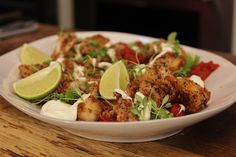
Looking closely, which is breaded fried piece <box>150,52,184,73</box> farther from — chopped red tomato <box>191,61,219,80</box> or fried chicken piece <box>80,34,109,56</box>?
fried chicken piece <box>80,34,109,56</box>

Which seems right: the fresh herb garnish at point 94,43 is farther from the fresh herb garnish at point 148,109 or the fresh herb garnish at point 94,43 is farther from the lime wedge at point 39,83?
the fresh herb garnish at point 148,109

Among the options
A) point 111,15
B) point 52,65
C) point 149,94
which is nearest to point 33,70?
point 52,65

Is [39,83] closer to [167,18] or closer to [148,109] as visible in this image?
[148,109]

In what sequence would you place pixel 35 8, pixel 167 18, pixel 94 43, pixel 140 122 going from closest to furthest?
pixel 140 122
pixel 94 43
pixel 167 18
pixel 35 8

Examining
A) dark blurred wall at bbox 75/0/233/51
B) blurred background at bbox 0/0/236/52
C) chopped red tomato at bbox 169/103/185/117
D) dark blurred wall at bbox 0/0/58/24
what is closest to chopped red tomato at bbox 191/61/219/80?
chopped red tomato at bbox 169/103/185/117

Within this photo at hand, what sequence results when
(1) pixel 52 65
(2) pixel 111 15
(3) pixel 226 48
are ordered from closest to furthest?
(1) pixel 52 65
(3) pixel 226 48
(2) pixel 111 15

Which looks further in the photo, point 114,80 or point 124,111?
point 114,80

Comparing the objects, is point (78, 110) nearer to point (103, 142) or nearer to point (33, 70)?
point (103, 142)

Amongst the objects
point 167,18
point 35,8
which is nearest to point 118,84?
point 167,18
